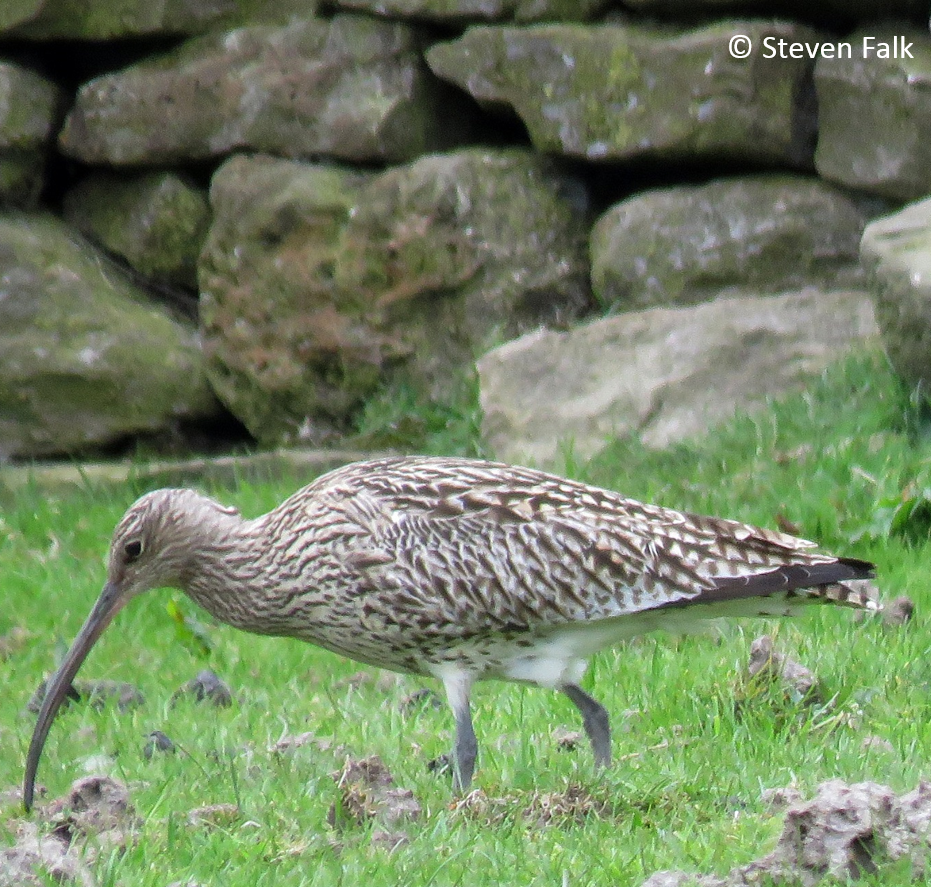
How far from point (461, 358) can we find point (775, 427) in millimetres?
2286

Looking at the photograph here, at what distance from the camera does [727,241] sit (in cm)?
969

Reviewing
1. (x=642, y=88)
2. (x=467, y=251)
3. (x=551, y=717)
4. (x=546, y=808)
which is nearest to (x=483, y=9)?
(x=642, y=88)

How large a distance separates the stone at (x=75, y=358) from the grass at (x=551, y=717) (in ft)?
3.90

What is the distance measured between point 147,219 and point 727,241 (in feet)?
12.5

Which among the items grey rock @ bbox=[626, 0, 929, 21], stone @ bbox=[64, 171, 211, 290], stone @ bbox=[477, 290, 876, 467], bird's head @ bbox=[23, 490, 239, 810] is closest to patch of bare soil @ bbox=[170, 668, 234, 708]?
bird's head @ bbox=[23, 490, 239, 810]

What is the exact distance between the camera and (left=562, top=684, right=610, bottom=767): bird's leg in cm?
538

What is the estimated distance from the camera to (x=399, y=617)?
5.64 m

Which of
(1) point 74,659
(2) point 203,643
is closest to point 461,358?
(2) point 203,643

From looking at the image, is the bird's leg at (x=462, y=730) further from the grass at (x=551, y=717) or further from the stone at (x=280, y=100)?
the stone at (x=280, y=100)

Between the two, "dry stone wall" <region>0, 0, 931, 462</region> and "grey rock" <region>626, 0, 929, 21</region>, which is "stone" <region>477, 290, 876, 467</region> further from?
"grey rock" <region>626, 0, 929, 21</region>

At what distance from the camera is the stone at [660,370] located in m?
9.16

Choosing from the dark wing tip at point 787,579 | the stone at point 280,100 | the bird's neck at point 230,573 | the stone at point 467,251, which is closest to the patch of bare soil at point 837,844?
the dark wing tip at point 787,579

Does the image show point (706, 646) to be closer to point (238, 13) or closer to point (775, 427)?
point (775, 427)

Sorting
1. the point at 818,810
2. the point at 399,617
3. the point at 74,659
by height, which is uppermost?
the point at 818,810
